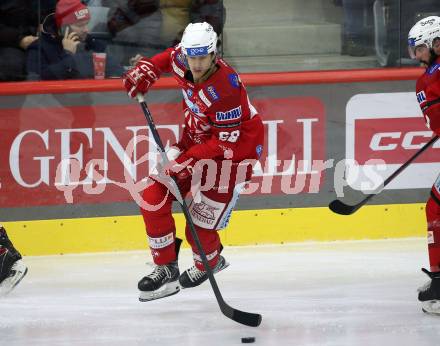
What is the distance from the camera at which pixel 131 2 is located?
21.3ft

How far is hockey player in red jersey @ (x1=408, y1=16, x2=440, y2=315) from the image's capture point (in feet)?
16.7

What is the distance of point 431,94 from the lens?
16.7 feet

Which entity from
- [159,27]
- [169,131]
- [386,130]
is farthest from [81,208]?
[386,130]

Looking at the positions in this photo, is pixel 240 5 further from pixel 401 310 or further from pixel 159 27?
pixel 401 310

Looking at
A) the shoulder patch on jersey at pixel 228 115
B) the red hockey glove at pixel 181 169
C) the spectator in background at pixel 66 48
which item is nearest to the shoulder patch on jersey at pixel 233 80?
the shoulder patch on jersey at pixel 228 115

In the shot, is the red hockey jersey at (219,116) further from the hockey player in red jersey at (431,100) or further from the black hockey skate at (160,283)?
the hockey player in red jersey at (431,100)

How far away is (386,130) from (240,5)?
3.74ft

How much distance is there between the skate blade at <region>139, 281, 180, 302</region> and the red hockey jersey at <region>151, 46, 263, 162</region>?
625 millimetres

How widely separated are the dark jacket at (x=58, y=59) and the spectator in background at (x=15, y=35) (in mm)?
45

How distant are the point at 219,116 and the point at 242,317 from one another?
0.90 meters

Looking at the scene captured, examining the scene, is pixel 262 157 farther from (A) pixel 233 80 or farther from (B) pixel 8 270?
(B) pixel 8 270

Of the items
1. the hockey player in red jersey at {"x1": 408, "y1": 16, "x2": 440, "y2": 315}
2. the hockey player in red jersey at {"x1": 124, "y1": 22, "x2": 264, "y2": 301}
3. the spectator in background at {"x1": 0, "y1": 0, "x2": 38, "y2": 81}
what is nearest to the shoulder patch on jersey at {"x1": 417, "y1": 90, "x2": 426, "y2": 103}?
the hockey player in red jersey at {"x1": 408, "y1": 16, "x2": 440, "y2": 315}

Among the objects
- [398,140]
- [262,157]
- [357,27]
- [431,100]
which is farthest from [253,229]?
[431,100]

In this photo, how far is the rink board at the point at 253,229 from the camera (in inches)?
256
